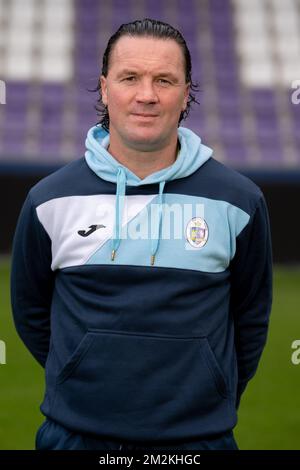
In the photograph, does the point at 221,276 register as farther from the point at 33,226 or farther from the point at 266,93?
the point at 266,93

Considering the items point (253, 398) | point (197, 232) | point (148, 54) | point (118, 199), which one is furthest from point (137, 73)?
point (253, 398)

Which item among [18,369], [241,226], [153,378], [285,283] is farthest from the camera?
[285,283]

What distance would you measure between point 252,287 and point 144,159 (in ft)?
1.59

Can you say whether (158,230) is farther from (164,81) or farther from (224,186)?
(164,81)

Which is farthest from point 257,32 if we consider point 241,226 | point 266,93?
point 241,226

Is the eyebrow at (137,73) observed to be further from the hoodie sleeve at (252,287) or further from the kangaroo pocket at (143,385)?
the kangaroo pocket at (143,385)

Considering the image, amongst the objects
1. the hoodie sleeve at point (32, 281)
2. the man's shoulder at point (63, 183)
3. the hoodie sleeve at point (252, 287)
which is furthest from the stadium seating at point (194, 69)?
the man's shoulder at point (63, 183)

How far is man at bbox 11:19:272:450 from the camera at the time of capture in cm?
218

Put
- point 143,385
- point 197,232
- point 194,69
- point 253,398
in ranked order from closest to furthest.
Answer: point 143,385, point 197,232, point 253,398, point 194,69

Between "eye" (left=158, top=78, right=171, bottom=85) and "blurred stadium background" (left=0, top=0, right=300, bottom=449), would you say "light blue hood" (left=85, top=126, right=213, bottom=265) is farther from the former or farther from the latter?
"blurred stadium background" (left=0, top=0, right=300, bottom=449)

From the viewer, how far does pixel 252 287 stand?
8.19ft

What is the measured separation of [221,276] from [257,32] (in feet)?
52.2

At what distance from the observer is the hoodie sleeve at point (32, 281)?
2.42 meters

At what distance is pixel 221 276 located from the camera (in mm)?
2281
